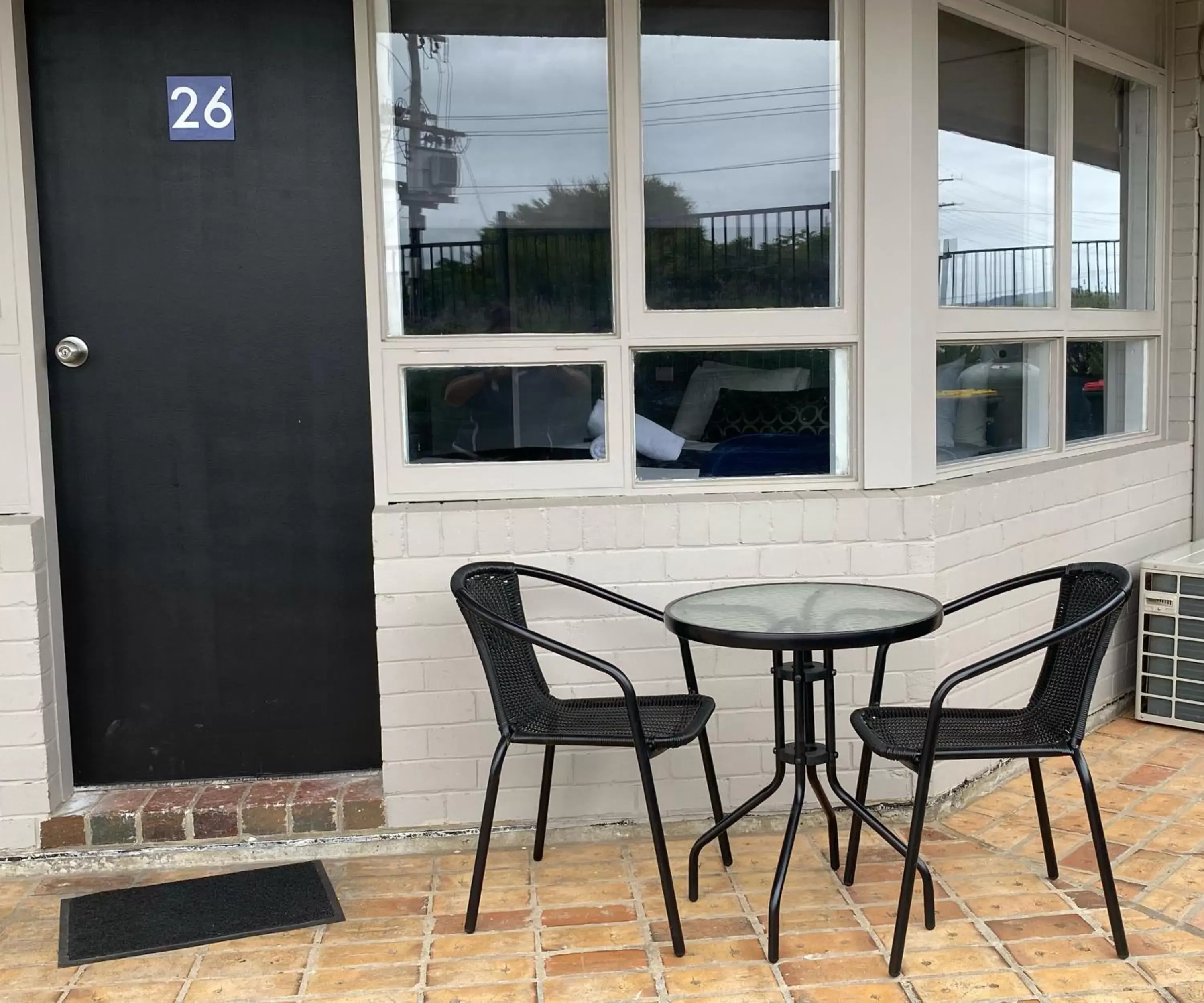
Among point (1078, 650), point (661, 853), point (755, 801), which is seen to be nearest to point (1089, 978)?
point (1078, 650)

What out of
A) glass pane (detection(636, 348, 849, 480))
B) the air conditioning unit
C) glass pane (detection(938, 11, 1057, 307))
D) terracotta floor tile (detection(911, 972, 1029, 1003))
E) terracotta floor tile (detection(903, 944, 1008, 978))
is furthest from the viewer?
the air conditioning unit

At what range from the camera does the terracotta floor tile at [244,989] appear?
2629 mm

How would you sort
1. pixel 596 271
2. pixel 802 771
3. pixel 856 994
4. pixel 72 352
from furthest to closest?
pixel 596 271, pixel 72 352, pixel 802 771, pixel 856 994

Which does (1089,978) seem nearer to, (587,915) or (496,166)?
(587,915)

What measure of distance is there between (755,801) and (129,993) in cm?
146

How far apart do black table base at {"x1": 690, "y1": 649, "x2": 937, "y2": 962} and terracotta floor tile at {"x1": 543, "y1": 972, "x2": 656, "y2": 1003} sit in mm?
302

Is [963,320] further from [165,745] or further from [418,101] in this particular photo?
[165,745]

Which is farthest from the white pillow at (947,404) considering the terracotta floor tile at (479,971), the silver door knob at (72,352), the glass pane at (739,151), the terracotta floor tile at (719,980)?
the silver door knob at (72,352)

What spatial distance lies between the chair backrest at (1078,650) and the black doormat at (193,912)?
1.75 metres

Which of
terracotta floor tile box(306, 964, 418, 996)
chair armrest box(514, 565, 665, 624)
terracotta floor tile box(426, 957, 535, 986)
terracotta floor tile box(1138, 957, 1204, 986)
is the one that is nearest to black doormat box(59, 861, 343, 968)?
terracotta floor tile box(306, 964, 418, 996)

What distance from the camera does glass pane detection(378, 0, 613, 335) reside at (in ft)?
10.9

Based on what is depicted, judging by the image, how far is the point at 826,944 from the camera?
279 centimetres

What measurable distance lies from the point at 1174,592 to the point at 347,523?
277cm

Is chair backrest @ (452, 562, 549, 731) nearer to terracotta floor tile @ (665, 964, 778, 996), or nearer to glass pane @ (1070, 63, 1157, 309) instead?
terracotta floor tile @ (665, 964, 778, 996)
